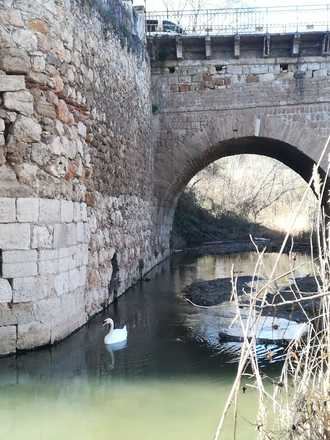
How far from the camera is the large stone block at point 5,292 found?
5320 mm

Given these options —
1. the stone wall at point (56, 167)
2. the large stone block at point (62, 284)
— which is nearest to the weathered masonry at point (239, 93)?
the stone wall at point (56, 167)

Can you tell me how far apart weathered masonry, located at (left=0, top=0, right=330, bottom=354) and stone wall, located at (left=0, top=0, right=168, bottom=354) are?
14 mm

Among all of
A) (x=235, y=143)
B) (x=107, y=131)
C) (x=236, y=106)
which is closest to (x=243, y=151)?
(x=235, y=143)

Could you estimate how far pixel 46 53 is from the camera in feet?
19.0

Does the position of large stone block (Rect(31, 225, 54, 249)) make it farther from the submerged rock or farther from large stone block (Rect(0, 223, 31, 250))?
the submerged rock

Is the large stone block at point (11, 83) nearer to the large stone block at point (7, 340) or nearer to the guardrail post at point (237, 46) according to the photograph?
the large stone block at point (7, 340)

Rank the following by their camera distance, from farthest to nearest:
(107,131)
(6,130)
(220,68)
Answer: (220,68) < (107,131) < (6,130)

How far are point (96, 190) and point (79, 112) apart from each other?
1.26 m

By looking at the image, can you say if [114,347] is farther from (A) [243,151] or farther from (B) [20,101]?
(A) [243,151]

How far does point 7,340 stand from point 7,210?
125 centimetres

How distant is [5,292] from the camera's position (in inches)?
210

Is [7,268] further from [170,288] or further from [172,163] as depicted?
[172,163]

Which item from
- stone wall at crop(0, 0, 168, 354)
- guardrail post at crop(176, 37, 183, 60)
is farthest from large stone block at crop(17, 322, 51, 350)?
guardrail post at crop(176, 37, 183, 60)

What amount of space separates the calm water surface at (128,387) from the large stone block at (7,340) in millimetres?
108
